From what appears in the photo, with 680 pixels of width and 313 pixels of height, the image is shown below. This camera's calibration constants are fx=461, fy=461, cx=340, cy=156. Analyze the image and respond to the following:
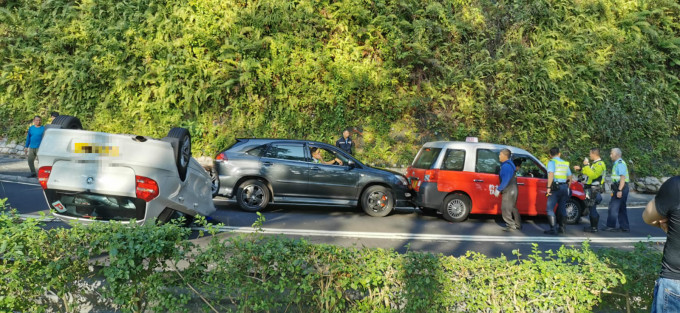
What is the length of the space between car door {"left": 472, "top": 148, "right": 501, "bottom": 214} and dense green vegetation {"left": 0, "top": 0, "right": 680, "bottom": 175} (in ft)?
21.7

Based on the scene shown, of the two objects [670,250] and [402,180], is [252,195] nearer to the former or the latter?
[402,180]

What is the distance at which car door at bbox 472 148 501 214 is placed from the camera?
1025 centimetres

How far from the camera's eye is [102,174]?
20.4 feet

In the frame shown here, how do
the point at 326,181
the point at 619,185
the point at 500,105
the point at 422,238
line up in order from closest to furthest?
the point at 422,238 → the point at 619,185 → the point at 326,181 → the point at 500,105

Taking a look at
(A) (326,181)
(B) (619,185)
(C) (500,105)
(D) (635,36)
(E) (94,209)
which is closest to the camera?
(E) (94,209)

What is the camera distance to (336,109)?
1708 cm

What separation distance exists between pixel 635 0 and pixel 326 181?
16.5 metres

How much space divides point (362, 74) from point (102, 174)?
11753 mm

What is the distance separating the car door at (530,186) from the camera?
1041cm

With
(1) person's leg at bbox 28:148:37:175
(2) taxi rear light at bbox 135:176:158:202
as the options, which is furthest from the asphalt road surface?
(1) person's leg at bbox 28:148:37:175

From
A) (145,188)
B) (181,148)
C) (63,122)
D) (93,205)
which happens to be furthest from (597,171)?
(63,122)

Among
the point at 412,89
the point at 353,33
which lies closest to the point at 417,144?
Answer: the point at 412,89

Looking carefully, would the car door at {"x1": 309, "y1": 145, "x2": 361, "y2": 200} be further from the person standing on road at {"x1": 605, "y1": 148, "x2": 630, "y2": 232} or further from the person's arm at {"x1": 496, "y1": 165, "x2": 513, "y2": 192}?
the person standing on road at {"x1": 605, "y1": 148, "x2": 630, "y2": 232}

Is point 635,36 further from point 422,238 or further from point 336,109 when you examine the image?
point 422,238
